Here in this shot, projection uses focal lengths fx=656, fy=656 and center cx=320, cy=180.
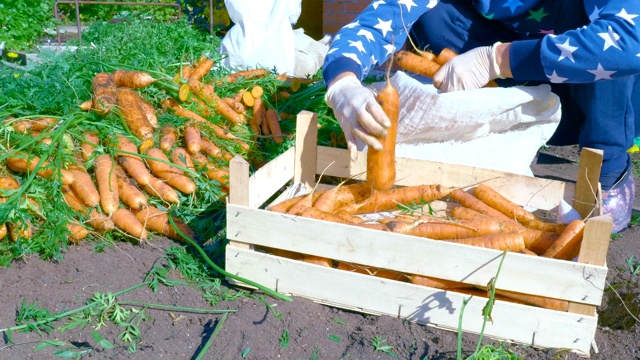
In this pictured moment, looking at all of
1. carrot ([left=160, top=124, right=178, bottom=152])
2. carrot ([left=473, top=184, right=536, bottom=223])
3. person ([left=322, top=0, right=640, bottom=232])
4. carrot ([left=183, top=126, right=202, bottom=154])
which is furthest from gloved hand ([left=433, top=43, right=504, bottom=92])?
carrot ([left=160, top=124, right=178, bottom=152])

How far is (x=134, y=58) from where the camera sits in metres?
3.57

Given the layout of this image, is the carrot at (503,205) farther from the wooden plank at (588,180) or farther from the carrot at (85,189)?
the carrot at (85,189)

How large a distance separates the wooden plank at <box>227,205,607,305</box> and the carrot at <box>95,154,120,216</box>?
2.19ft

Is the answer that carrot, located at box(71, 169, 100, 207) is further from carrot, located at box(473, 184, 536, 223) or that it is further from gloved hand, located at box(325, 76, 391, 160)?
carrot, located at box(473, 184, 536, 223)

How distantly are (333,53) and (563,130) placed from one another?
1.16 meters

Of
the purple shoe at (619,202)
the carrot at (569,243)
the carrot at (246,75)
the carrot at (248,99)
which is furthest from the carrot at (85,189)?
the purple shoe at (619,202)

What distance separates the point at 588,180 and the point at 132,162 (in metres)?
1.78

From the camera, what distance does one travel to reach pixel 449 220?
92.0 inches

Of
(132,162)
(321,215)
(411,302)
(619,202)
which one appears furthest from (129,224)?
(619,202)

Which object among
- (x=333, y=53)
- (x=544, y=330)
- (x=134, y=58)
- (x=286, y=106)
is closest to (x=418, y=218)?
(x=544, y=330)

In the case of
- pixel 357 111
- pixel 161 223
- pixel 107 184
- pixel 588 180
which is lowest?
pixel 161 223

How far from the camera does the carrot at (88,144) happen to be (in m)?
2.71

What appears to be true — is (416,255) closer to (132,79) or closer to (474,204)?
(474,204)

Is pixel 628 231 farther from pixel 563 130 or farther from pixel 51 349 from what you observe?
pixel 51 349
